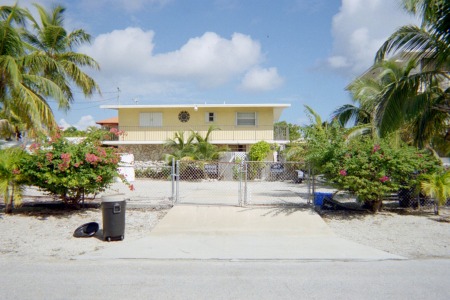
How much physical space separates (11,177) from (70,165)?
1.82 m

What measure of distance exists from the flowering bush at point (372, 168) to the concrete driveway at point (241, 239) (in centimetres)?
130

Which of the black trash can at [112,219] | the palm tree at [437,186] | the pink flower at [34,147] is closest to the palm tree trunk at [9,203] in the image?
the pink flower at [34,147]

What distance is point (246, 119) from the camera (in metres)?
28.4

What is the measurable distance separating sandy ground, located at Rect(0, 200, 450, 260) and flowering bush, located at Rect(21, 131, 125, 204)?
3.00 feet

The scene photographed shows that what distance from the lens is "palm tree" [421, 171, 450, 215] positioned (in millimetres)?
10195

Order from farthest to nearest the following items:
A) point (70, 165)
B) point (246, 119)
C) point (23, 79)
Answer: point (246, 119)
point (23, 79)
point (70, 165)

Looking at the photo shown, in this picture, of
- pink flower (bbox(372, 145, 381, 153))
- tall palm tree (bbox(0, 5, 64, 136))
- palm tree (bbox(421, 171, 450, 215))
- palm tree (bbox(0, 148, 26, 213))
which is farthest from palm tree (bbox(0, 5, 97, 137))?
palm tree (bbox(421, 171, 450, 215))

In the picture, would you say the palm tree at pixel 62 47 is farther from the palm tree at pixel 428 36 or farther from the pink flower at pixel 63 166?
the palm tree at pixel 428 36

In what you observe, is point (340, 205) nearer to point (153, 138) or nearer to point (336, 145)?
point (336, 145)

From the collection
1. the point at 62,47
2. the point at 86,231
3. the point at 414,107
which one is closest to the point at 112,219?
the point at 86,231

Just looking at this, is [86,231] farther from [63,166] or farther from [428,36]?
[428,36]

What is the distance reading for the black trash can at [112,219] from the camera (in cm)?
825

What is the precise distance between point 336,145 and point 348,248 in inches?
142

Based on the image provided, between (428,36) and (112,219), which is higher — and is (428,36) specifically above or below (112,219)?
above
